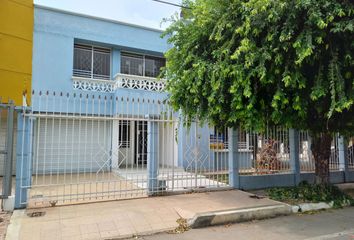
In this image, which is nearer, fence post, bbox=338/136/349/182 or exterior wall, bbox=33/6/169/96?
fence post, bbox=338/136/349/182

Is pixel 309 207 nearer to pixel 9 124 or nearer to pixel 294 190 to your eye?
pixel 294 190

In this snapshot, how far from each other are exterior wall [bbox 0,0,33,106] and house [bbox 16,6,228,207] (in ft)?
2.41

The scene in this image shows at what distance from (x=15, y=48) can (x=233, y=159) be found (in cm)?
875

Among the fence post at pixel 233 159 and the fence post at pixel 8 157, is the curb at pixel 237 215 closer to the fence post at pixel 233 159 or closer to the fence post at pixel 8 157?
the fence post at pixel 233 159

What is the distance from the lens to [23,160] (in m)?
6.36

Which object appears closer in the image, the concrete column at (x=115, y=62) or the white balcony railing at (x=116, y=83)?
the white balcony railing at (x=116, y=83)

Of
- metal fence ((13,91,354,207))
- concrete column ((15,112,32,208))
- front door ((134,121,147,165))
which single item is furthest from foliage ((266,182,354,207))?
concrete column ((15,112,32,208))

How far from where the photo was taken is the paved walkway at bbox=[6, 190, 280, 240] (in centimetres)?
509

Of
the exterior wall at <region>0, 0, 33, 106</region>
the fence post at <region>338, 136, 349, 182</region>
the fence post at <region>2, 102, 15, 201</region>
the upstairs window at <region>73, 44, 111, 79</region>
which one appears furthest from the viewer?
the upstairs window at <region>73, 44, 111, 79</region>

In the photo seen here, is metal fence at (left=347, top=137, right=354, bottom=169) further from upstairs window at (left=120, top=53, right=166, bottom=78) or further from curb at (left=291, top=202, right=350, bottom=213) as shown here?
upstairs window at (left=120, top=53, right=166, bottom=78)

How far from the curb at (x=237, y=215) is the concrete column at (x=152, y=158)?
2187 mm

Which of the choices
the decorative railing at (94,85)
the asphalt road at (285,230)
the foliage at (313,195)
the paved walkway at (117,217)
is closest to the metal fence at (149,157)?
the paved walkway at (117,217)

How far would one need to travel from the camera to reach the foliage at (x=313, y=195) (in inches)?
297

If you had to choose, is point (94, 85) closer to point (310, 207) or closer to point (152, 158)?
point (152, 158)
